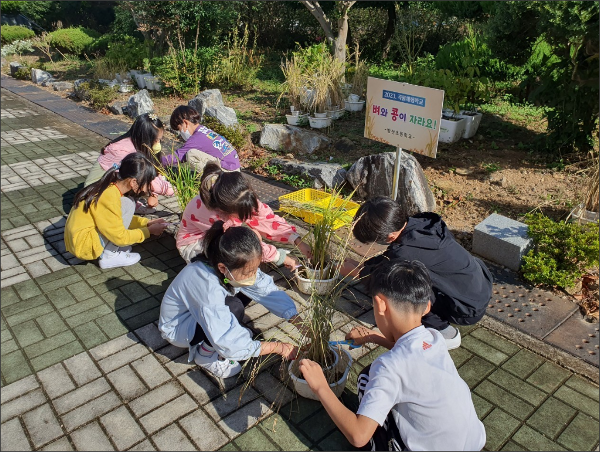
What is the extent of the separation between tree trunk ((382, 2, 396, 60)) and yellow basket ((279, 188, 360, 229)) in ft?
36.0

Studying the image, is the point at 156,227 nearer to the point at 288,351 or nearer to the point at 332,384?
the point at 288,351

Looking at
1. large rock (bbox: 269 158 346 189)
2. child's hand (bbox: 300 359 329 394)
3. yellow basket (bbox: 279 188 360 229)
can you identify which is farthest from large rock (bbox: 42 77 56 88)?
child's hand (bbox: 300 359 329 394)

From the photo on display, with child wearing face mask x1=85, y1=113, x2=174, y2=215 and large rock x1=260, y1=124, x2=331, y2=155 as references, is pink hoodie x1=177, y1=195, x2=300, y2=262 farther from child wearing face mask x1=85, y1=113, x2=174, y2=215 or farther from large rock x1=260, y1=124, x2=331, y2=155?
large rock x1=260, y1=124, x2=331, y2=155

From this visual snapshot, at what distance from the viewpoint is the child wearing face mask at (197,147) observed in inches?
196

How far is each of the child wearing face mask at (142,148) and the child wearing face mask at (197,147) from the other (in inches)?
7.2

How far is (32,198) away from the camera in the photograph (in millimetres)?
5953

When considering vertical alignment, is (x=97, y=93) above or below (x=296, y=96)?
below

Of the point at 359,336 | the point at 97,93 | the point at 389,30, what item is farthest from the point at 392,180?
the point at 389,30

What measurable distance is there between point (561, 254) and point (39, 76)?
566 inches

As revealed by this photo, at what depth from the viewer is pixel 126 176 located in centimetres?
412

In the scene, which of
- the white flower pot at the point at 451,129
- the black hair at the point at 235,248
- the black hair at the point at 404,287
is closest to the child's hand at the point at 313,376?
the black hair at the point at 404,287

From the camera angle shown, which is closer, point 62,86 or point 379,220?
point 379,220

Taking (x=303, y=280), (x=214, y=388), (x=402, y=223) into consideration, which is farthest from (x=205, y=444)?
(x=402, y=223)

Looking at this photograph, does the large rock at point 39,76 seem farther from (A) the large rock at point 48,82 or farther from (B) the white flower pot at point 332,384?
(B) the white flower pot at point 332,384
